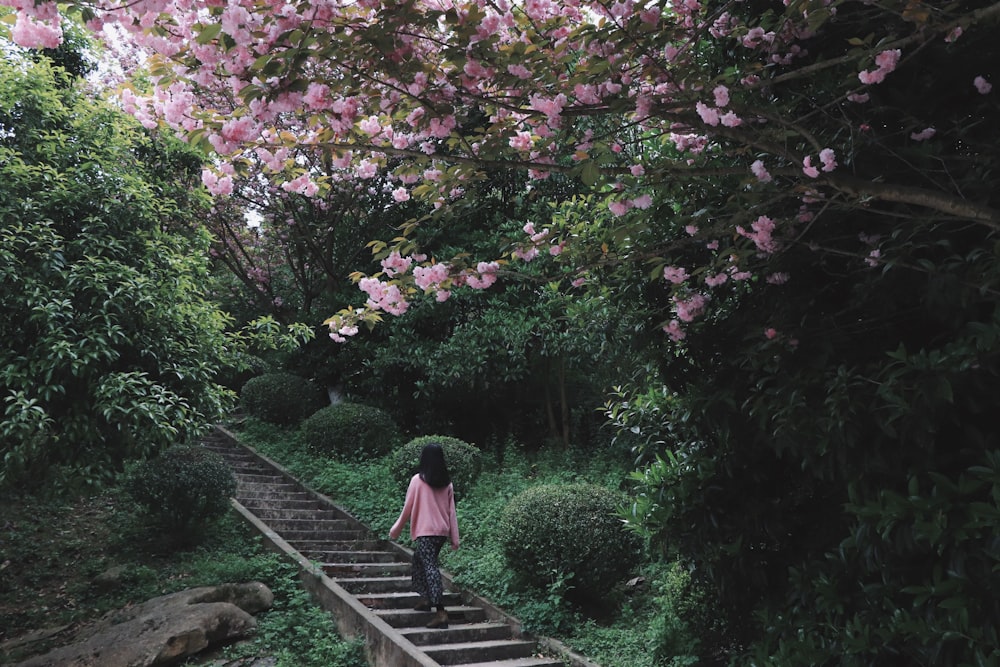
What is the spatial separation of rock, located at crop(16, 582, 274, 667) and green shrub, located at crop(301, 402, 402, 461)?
464 centimetres

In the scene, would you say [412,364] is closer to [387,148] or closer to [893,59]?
[387,148]

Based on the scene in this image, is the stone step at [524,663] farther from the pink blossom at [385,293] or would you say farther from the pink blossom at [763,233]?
the pink blossom at [763,233]

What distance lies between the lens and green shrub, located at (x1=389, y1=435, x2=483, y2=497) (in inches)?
378

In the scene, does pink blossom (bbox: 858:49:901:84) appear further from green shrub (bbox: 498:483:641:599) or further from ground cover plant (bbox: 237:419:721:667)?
green shrub (bbox: 498:483:641:599)

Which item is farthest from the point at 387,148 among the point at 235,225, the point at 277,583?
the point at 235,225

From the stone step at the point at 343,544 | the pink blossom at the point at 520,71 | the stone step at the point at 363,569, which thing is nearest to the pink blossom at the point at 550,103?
the pink blossom at the point at 520,71

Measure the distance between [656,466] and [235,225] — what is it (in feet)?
41.4

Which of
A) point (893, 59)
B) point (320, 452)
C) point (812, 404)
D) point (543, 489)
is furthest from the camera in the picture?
point (320, 452)

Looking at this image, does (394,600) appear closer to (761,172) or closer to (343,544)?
(343,544)

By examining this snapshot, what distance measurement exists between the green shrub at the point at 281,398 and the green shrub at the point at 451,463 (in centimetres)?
428

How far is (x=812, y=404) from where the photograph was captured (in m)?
3.37

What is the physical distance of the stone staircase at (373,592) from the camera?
612 centimetres

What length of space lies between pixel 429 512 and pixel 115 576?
3.45 m

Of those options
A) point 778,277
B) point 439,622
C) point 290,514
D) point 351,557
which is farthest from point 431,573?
point 778,277
